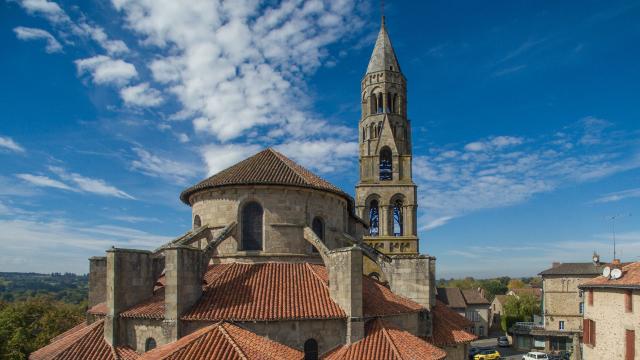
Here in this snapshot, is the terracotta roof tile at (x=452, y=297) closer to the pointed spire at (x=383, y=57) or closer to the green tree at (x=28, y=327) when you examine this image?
the pointed spire at (x=383, y=57)

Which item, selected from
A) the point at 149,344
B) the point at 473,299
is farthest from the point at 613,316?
the point at 473,299

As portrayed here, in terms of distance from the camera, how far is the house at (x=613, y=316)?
78.9 ft

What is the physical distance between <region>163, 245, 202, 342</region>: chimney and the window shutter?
22.8 meters

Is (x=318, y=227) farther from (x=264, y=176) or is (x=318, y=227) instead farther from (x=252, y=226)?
(x=264, y=176)

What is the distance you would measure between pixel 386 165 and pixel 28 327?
35087 mm

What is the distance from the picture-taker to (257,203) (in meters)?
18.5

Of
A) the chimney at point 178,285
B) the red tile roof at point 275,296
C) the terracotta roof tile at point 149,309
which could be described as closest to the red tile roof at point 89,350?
the terracotta roof tile at point 149,309

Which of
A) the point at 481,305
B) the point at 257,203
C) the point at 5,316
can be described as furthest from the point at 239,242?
the point at 481,305

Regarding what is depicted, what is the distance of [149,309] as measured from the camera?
15430mm

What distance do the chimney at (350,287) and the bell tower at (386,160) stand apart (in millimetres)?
21922

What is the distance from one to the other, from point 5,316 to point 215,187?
29.2m

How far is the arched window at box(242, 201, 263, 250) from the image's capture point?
1839 centimetres

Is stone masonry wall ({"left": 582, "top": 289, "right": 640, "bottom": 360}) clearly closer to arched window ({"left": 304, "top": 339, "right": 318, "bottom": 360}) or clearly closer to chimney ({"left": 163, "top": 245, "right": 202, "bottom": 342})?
arched window ({"left": 304, "top": 339, "right": 318, "bottom": 360})

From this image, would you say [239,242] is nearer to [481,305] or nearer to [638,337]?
[638,337]
